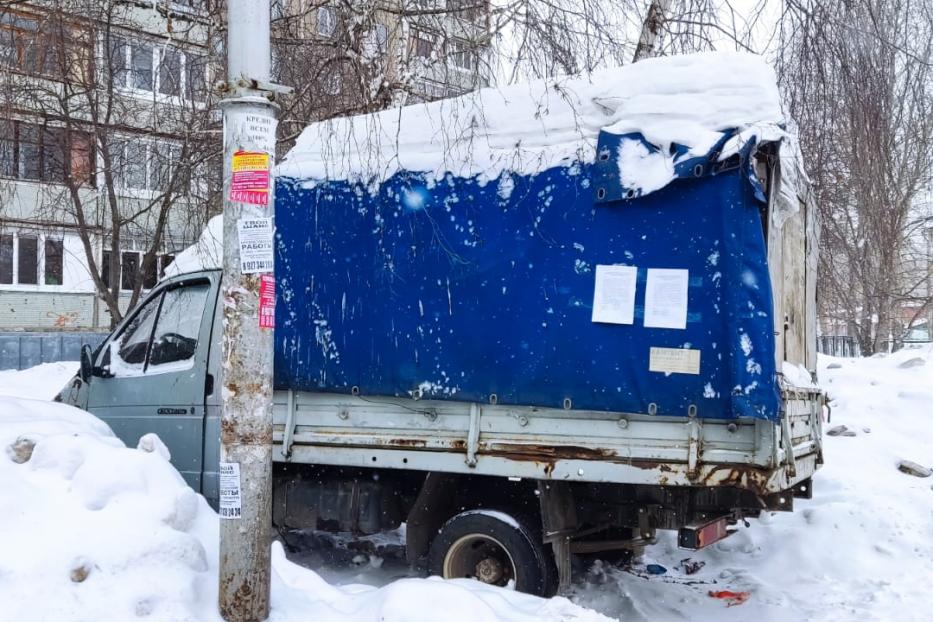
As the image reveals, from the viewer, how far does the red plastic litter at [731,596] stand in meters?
5.94

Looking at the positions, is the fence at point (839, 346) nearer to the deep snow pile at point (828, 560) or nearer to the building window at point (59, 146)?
the deep snow pile at point (828, 560)

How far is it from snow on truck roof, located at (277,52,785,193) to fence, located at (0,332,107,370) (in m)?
14.1

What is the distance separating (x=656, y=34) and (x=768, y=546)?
5.05 m

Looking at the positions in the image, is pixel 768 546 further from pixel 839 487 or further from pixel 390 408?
pixel 390 408

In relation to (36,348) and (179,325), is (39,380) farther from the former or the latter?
(179,325)

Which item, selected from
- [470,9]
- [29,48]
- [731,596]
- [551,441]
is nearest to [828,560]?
[731,596]

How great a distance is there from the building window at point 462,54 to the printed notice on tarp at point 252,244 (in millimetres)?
3551

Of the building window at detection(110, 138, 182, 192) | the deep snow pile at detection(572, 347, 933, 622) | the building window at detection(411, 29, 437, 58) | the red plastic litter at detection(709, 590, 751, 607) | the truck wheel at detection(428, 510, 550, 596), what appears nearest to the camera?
the truck wheel at detection(428, 510, 550, 596)

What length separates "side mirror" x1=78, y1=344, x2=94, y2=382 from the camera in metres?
6.29

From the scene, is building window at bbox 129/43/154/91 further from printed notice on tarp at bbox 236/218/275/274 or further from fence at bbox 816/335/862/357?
fence at bbox 816/335/862/357

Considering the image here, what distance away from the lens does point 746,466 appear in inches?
174

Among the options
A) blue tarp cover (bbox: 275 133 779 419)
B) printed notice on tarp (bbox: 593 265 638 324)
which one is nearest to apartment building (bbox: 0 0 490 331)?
blue tarp cover (bbox: 275 133 779 419)

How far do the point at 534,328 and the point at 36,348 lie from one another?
1608 centimetres

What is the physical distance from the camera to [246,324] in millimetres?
3672
